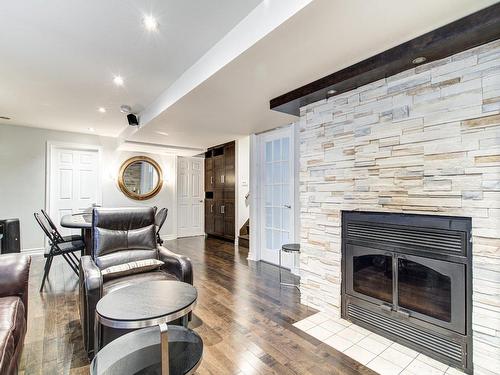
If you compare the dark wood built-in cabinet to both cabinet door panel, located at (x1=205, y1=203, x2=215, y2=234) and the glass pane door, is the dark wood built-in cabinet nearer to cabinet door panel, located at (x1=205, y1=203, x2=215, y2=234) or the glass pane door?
cabinet door panel, located at (x1=205, y1=203, x2=215, y2=234)

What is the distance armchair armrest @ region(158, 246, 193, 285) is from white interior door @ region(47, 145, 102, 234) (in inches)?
158

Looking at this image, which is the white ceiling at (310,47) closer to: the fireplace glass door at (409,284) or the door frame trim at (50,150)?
the fireplace glass door at (409,284)

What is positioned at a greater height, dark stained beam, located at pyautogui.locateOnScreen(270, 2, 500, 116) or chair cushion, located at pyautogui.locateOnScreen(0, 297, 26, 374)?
dark stained beam, located at pyautogui.locateOnScreen(270, 2, 500, 116)

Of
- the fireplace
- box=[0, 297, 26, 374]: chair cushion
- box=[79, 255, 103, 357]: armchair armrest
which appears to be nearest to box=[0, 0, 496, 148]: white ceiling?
the fireplace

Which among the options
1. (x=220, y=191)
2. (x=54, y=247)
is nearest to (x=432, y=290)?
(x=54, y=247)

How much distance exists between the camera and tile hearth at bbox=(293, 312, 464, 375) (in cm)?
171

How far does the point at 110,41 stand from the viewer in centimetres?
217

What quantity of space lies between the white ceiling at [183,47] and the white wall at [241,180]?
7.04ft

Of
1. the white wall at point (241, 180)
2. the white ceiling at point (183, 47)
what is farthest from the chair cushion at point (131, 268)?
the white wall at point (241, 180)

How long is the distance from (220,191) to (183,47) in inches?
167

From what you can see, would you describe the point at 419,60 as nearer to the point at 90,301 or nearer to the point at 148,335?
the point at 148,335

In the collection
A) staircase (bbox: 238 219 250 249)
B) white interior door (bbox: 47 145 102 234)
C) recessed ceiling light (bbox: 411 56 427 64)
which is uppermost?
recessed ceiling light (bbox: 411 56 427 64)

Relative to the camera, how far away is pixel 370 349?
1931mm

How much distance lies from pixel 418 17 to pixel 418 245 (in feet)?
5.17
